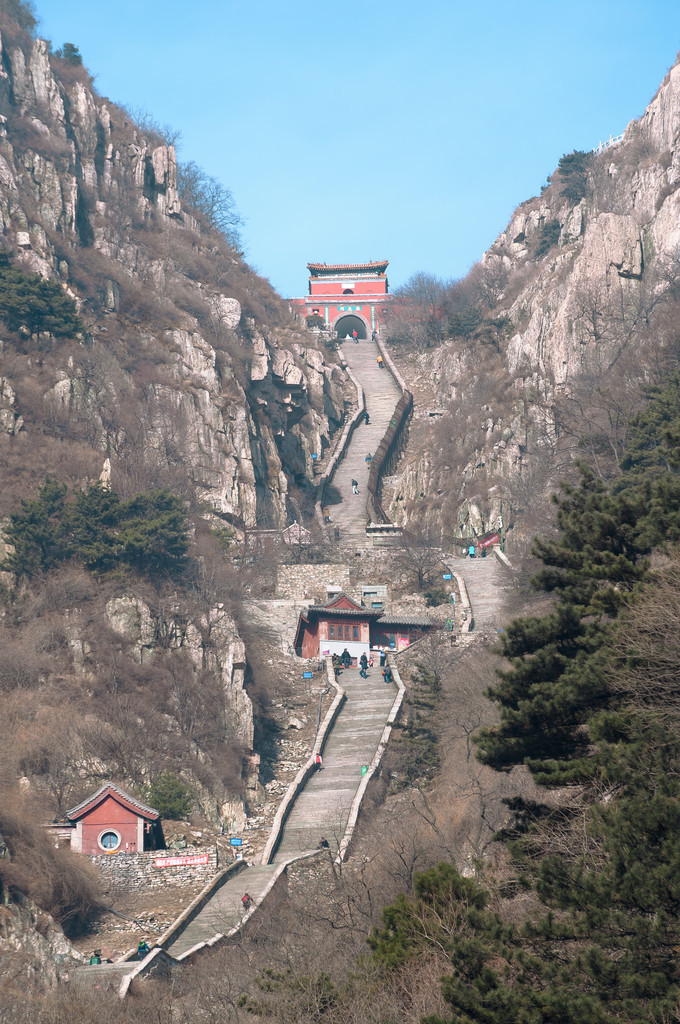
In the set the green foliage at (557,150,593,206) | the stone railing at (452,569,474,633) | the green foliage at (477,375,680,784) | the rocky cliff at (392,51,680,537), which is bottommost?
A: the stone railing at (452,569,474,633)

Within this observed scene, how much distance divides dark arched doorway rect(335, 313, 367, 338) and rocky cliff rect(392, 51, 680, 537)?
1666 cm

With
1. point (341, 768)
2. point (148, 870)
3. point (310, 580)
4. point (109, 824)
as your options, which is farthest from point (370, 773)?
point (310, 580)

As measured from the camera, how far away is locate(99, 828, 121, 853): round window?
94.4ft

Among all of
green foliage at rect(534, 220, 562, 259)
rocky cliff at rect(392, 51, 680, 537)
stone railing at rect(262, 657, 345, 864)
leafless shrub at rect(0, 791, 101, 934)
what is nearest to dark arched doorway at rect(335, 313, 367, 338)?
green foliage at rect(534, 220, 562, 259)

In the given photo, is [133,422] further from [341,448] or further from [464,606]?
[341,448]

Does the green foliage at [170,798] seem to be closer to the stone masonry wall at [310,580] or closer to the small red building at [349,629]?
the small red building at [349,629]

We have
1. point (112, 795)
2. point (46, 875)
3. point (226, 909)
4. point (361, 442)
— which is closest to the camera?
point (46, 875)

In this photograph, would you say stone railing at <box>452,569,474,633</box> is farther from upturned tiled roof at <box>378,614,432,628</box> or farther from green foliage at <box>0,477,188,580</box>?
green foliage at <box>0,477,188,580</box>

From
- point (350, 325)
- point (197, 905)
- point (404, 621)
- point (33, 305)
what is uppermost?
point (350, 325)

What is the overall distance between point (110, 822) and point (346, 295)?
6170 centimetres

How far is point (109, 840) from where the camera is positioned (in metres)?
28.8

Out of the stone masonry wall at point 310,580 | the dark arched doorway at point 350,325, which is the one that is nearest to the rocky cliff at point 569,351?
the stone masonry wall at point 310,580

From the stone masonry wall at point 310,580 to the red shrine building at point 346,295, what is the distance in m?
39.4

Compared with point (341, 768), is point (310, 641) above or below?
above
